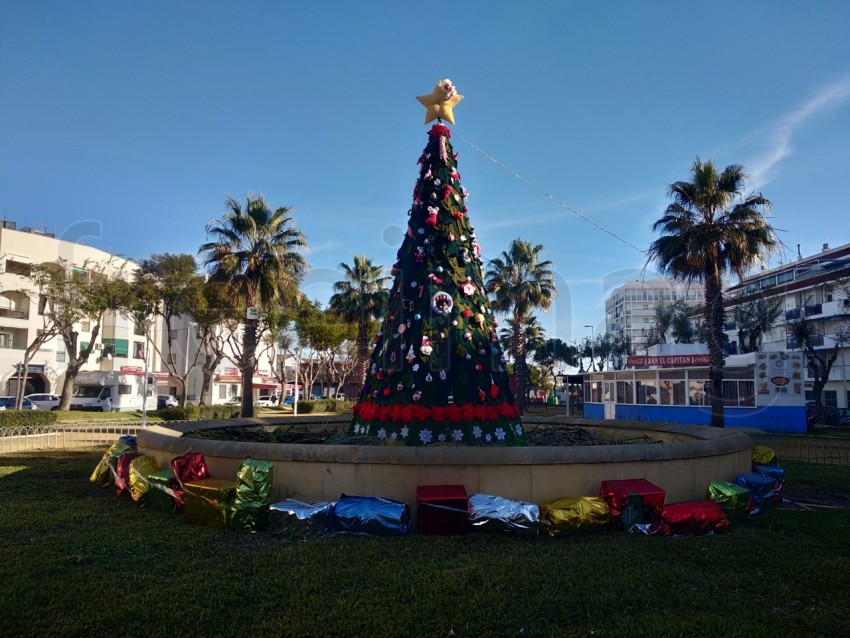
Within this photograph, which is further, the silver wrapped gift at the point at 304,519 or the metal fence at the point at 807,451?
the metal fence at the point at 807,451

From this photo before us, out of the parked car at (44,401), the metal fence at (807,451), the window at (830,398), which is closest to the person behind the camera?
the metal fence at (807,451)

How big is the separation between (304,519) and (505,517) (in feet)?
7.33

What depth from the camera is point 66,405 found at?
111 feet

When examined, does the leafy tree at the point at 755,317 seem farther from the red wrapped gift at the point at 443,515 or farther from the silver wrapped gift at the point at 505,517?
the red wrapped gift at the point at 443,515

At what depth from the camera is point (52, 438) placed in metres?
18.8

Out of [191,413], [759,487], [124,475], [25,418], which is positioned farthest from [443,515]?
[191,413]

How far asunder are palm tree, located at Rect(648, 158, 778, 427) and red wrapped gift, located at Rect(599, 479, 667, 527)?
50.6 feet

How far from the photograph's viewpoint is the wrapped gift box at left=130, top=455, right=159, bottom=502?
323 inches

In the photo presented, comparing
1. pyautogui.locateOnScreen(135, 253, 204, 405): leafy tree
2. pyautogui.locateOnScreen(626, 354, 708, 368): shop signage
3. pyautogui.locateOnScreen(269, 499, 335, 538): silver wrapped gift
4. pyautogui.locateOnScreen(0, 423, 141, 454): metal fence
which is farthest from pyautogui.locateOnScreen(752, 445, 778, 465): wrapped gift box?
pyautogui.locateOnScreen(135, 253, 204, 405): leafy tree

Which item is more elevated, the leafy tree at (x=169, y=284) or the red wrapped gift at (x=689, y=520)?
the leafy tree at (x=169, y=284)

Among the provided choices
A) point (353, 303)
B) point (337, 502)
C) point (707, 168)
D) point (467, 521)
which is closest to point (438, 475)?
point (467, 521)

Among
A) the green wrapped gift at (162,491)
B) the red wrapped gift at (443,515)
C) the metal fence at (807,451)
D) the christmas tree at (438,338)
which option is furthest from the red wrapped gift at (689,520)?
the metal fence at (807,451)

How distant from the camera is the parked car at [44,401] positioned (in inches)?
1459

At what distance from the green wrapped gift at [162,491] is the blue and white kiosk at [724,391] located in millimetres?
23989
